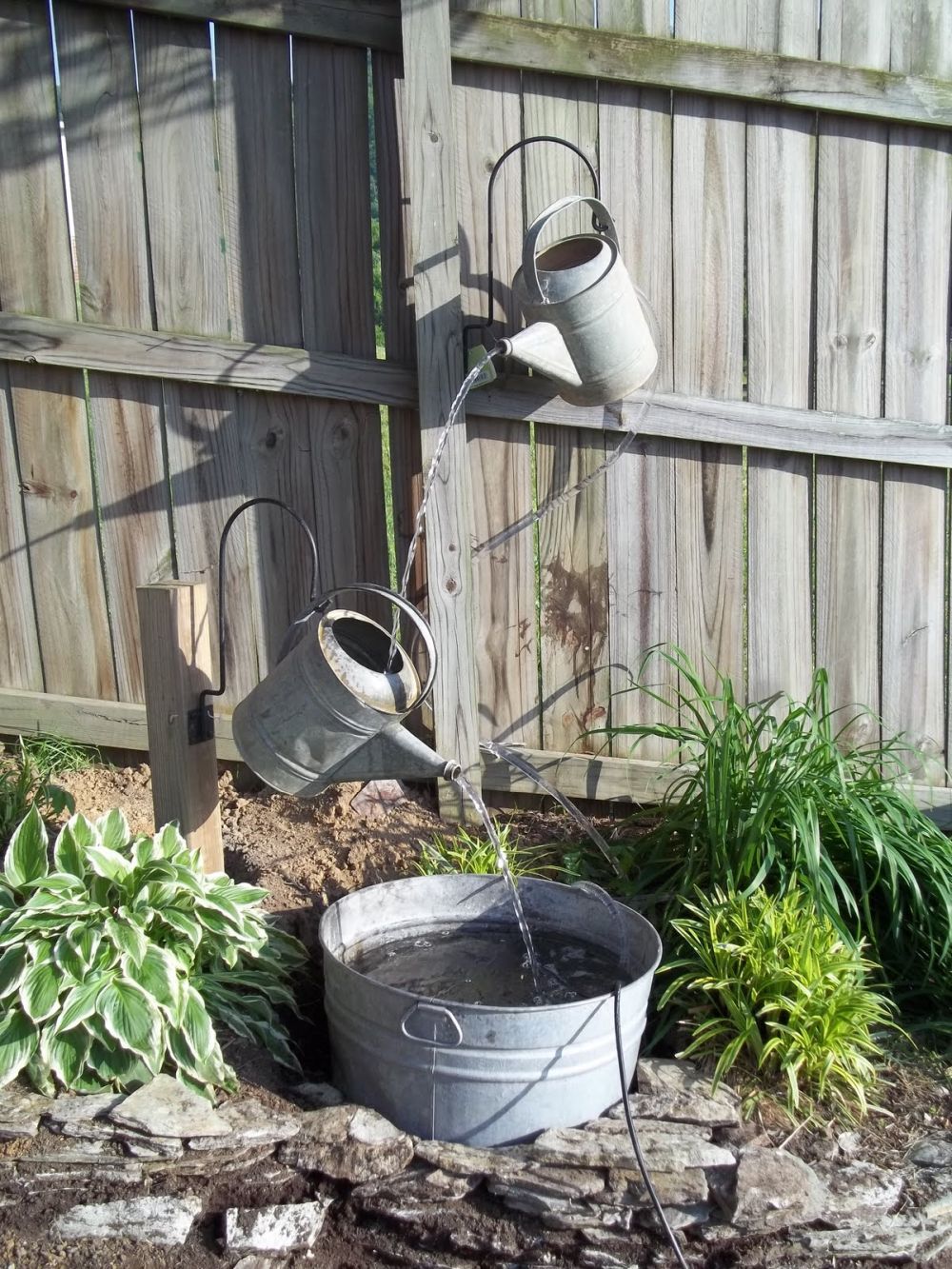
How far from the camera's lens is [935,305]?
306cm

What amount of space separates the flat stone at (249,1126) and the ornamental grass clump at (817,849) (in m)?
1.00

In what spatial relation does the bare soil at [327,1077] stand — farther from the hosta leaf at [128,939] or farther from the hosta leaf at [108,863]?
the hosta leaf at [108,863]

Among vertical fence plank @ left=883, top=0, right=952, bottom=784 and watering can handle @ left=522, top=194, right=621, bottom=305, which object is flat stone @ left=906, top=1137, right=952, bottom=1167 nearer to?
vertical fence plank @ left=883, top=0, right=952, bottom=784

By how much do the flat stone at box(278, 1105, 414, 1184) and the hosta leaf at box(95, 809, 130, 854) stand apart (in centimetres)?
68

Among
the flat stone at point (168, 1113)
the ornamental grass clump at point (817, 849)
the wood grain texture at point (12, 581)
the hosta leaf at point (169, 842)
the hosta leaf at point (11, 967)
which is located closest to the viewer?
the flat stone at point (168, 1113)

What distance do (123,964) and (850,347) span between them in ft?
7.90

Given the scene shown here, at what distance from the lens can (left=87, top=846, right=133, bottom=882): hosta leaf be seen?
2162 mm

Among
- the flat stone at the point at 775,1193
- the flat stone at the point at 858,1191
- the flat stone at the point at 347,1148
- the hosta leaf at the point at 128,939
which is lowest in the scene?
the flat stone at the point at 858,1191

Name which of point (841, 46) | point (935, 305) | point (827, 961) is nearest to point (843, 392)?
point (935, 305)

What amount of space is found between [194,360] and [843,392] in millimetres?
1778

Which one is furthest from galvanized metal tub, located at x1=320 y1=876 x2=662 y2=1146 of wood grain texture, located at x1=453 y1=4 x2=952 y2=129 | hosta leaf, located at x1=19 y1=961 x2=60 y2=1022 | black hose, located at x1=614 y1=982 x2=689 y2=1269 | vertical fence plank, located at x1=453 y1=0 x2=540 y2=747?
wood grain texture, located at x1=453 y1=4 x2=952 y2=129

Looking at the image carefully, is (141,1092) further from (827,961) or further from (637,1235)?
(827,961)

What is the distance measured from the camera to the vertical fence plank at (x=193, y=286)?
9.54ft

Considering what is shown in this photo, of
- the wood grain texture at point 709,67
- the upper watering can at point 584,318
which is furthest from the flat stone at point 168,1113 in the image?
the wood grain texture at point 709,67
